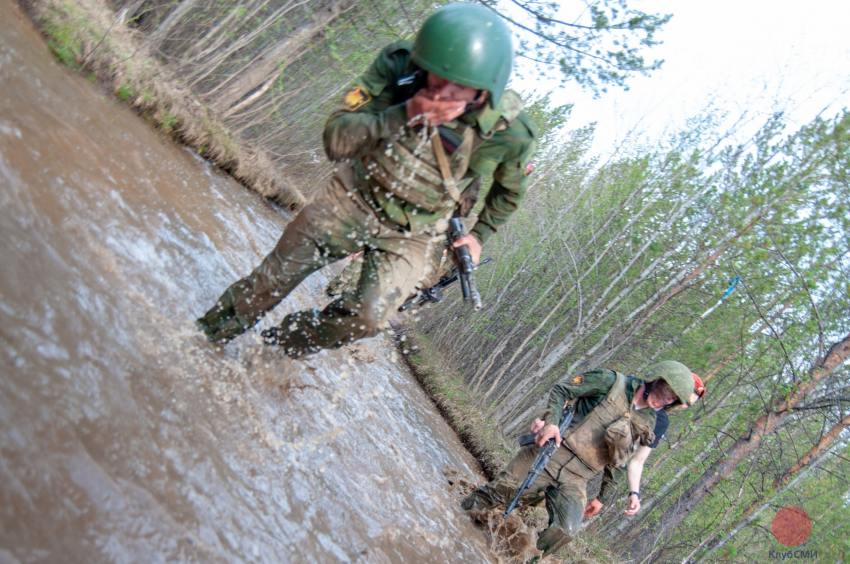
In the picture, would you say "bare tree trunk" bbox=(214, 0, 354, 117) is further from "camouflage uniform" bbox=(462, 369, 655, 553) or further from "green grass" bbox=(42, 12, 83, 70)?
"camouflage uniform" bbox=(462, 369, 655, 553)

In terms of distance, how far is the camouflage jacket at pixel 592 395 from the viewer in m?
5.75

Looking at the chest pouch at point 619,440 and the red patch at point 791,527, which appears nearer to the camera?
the chest pouch at point 619,440

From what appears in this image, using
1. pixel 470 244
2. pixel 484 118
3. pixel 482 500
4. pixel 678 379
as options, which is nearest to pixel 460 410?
pixel 482 500

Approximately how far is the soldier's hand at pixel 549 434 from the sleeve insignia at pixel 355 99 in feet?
10.0

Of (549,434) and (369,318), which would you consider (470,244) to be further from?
(549,434)

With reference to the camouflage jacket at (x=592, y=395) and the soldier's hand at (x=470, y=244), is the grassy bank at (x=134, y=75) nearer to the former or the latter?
the soldier's hand at (x=470, y=244)

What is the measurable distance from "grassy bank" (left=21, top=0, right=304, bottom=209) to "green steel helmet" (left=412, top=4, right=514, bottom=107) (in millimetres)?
5125

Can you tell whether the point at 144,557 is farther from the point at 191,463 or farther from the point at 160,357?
the point at 160,357

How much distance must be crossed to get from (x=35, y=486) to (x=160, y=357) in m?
1.38

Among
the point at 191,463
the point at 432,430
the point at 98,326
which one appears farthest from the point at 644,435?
the point at 98,326

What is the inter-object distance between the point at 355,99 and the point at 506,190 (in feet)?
3.98

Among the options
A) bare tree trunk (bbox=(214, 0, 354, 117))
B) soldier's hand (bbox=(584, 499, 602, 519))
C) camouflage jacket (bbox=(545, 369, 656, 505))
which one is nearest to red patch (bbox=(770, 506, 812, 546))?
soldier's hand (bbox=(584, 499, 602, 519))

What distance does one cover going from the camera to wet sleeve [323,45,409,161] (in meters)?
3.65

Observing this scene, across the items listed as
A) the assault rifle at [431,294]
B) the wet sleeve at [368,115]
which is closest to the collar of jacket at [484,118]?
the wet sleeve at [368,115]
